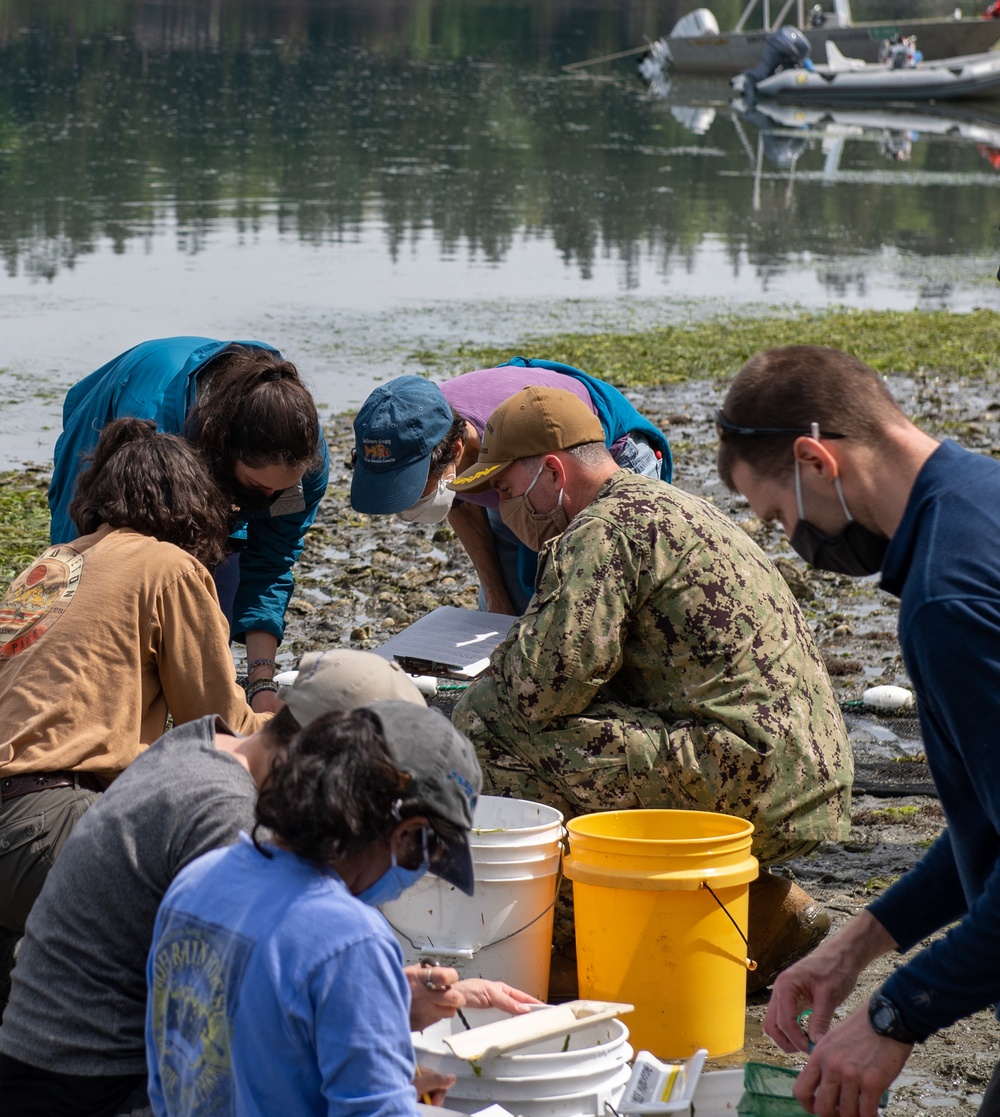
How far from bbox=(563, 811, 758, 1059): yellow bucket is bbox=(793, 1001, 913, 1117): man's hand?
3.86 feet

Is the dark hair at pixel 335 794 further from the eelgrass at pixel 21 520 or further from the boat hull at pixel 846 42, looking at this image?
the boat hull at pixel 846 42

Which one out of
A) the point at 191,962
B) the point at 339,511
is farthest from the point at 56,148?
the point at 191,962

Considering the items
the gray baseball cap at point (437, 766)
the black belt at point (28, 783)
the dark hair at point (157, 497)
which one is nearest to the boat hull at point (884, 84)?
the dark hair at point (157, 497)

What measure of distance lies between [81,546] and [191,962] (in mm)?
1633

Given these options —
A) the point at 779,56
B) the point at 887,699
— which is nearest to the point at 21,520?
the point at 887,699

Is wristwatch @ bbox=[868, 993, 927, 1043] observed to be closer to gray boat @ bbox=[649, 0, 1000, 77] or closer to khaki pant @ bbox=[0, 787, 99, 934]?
khaki pant @ bbox=[0, 787, 99, 934]

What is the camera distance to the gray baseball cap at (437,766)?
221 cm

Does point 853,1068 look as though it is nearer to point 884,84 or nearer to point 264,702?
point 264,702

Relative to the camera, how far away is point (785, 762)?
402 centimetres

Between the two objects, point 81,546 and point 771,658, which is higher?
point 81,546

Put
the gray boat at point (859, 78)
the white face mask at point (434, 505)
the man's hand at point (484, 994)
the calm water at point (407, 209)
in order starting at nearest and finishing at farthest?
the man's hand at point (484, 994) → the white face mask at point (434, 505) → the calm water at point (407, 209) → the gray boat at point (859, 78)

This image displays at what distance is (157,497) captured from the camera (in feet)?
12.1

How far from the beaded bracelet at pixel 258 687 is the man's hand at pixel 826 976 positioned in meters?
2.57

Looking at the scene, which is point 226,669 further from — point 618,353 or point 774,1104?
point 618,353
